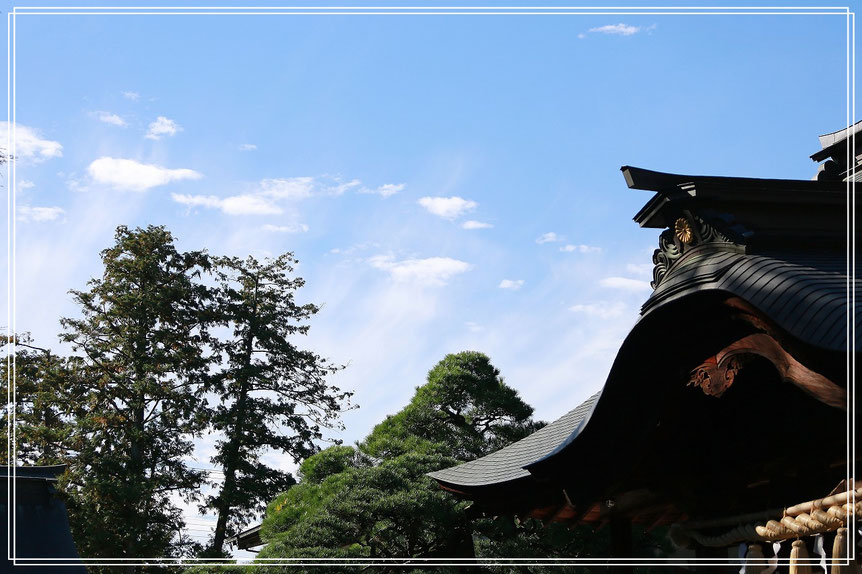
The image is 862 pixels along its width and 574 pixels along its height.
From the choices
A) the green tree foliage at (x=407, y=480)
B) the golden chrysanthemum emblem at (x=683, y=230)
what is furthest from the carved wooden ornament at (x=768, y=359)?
the green tree foliage at (x=407, y=480)

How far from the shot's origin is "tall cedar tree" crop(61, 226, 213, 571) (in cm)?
1493

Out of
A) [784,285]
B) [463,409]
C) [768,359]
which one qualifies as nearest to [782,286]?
[784,285]

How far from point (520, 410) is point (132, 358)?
8541mm

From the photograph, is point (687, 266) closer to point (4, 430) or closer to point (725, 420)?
point (725, 420)

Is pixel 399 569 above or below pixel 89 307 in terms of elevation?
below

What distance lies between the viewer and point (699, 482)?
406cm

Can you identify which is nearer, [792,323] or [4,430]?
[792,323]

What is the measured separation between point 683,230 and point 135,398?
14650mm

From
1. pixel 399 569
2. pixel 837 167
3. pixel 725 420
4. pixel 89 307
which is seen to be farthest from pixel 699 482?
pixel 89 307

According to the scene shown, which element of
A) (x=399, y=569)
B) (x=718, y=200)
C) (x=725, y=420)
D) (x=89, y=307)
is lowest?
(x=399, y=569)

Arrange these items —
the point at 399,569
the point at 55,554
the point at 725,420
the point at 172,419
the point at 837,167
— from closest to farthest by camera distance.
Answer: the point at 725,420, the point at 837,167, the point at 399,569, the point at 55,554, the point at 172,419

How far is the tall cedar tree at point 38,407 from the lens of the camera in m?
15.7

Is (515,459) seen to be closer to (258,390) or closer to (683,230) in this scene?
(683,230)

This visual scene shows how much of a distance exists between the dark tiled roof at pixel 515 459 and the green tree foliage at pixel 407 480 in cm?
283
